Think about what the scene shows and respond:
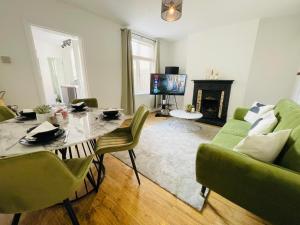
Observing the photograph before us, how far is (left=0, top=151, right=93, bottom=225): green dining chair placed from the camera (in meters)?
0.68

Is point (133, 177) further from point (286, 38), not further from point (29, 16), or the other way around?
point (286, 38)

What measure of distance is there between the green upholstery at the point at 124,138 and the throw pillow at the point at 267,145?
37.0 inches

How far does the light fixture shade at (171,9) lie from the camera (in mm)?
1862

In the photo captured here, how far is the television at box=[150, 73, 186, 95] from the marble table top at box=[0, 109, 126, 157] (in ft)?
9.86

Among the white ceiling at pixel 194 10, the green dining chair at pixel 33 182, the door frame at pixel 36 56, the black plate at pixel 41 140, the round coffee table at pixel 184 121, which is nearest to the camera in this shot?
the green dining chair at pixel 33 182

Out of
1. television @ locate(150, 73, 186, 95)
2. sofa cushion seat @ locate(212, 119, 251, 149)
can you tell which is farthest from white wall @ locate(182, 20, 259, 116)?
sofa cushion seat @ locate(212, 119, 251, 149)

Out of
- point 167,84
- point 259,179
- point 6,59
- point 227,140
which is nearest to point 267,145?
point 259,179

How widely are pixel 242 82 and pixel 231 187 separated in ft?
10.7

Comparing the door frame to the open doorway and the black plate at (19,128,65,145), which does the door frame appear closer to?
the open doorway

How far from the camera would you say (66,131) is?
1.17m

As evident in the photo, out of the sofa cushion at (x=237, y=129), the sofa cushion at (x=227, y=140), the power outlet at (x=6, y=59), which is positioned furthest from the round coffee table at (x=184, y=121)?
the power outlet at (x=6, y=59)

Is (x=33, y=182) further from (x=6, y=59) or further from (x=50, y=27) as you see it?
(x=50, y=27)

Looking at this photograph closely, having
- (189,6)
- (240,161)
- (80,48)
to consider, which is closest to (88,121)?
(240,161)

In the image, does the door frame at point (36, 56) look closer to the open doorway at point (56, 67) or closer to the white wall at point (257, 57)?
the open doorway at point (56, 67)
